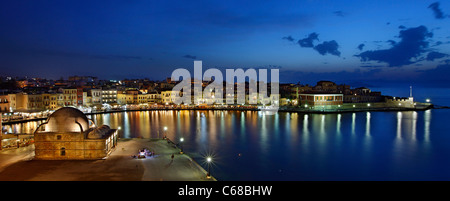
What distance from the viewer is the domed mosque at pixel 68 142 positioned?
13219mm

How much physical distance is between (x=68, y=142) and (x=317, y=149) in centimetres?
1515

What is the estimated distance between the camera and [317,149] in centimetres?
1944

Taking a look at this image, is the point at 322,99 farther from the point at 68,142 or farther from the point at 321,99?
the point at 68,142

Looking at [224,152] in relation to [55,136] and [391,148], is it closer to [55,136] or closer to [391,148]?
[55,136]

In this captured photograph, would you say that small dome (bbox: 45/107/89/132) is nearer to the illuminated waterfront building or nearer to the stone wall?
the stone wall

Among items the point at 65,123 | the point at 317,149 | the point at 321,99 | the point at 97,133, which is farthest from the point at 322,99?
the point at 65,123

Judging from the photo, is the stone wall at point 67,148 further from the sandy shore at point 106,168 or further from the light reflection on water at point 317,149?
the light reflection on water at point 317,149

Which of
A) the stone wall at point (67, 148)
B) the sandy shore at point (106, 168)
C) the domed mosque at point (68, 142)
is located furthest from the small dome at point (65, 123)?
the sandy shore at point (106, 168)

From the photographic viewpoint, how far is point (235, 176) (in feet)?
44.2

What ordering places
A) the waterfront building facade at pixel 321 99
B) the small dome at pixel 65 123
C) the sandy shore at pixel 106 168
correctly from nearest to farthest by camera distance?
the sandy shore at pixel 106 168 → the small dome at pixel 65 123 → the waterfront building facade at pixel 321 99

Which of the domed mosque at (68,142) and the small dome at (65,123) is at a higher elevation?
the small dome at (65,123)

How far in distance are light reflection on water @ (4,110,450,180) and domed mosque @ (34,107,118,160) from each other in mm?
5855

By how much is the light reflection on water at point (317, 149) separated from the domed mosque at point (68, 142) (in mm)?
5855
